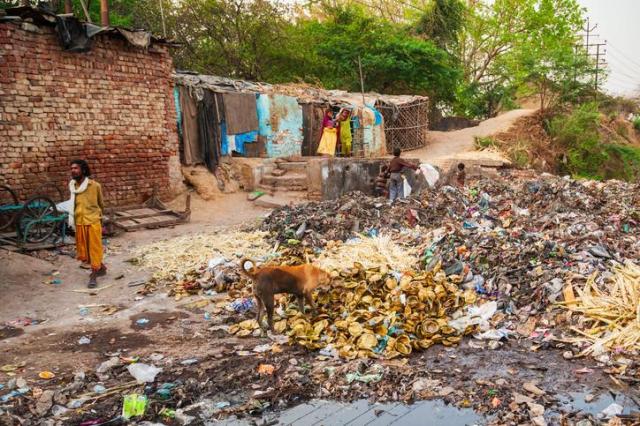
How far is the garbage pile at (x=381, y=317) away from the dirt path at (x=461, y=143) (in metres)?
11.0

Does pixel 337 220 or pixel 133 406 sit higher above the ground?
pixel 337 220

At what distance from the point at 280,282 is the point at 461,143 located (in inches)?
670

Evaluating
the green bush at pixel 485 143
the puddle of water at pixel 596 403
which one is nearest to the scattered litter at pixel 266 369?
the puddle of water at pixel 596 403

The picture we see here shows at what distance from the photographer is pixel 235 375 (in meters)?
3.92

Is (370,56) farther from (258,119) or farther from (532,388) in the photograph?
(532,388)

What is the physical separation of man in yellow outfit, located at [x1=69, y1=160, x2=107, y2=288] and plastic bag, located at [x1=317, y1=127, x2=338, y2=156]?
940 centimetres

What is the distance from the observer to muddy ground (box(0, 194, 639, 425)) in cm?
346

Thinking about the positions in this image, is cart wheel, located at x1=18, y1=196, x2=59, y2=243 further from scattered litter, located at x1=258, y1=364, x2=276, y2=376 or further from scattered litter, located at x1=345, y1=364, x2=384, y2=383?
scattered litter, located at x1=345, y1=364, x2=384, y2=383

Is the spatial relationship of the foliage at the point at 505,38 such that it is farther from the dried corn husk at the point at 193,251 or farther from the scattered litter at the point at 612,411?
the scattered litter at the point at 612,411

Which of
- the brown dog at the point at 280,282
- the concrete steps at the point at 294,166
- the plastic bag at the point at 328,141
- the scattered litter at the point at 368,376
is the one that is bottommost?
the scattered litter at the point at 368,376

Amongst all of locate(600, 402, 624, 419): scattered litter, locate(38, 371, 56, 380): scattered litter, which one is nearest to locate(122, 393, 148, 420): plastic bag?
locate(38, 371, 56, 380): scattered litter

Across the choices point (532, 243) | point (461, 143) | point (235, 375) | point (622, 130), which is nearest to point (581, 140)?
point (461, 143)

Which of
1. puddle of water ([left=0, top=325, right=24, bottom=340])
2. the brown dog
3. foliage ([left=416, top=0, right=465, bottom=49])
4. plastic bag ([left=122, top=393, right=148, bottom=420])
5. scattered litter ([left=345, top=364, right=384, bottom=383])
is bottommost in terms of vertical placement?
scattered litter ([left=345, top=364, right=384, bottom=383])

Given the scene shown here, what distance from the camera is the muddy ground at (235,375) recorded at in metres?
3.46
